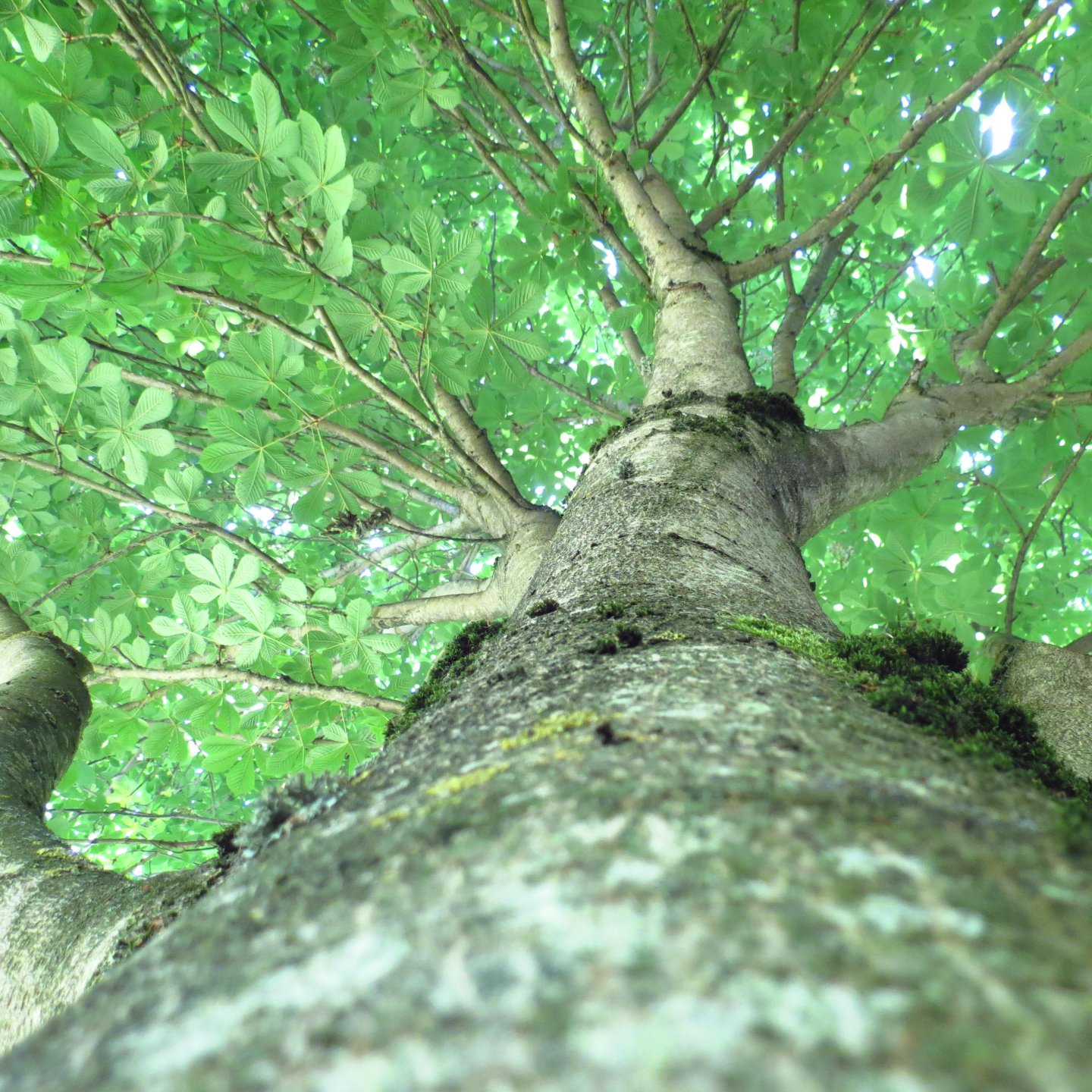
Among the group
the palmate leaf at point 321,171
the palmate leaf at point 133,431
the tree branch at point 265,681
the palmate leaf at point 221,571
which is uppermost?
the palmate leaf at point 321,171

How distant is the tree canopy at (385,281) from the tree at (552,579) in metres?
0.02

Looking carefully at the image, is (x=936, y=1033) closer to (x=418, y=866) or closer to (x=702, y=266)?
(x=418, y=866)

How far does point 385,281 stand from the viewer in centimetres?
188

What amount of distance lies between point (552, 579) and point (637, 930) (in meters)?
0.83

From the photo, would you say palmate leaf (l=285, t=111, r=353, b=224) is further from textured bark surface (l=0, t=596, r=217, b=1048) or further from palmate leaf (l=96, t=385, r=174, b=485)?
textured bark surface (l=0, t=596, r=217, b=1048)

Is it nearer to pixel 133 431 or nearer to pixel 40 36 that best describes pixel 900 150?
pixel 40 36

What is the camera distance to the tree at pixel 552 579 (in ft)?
1.04

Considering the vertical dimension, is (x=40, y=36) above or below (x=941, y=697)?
above

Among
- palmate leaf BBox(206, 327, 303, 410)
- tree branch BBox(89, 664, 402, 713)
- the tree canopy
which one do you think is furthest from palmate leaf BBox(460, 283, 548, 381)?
tree branch BBox(89, 664, 402, 713)

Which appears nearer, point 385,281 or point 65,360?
point 385,281

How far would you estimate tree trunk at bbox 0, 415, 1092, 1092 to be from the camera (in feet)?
0.90

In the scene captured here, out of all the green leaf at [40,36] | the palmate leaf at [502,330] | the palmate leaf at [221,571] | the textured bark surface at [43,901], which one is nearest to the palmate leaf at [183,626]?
the palmate leaf at [221,571]

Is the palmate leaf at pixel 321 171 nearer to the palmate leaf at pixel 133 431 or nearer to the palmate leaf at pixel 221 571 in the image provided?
the palmate leaf at pixel 133 431

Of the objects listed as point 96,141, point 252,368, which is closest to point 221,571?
point 252,368
